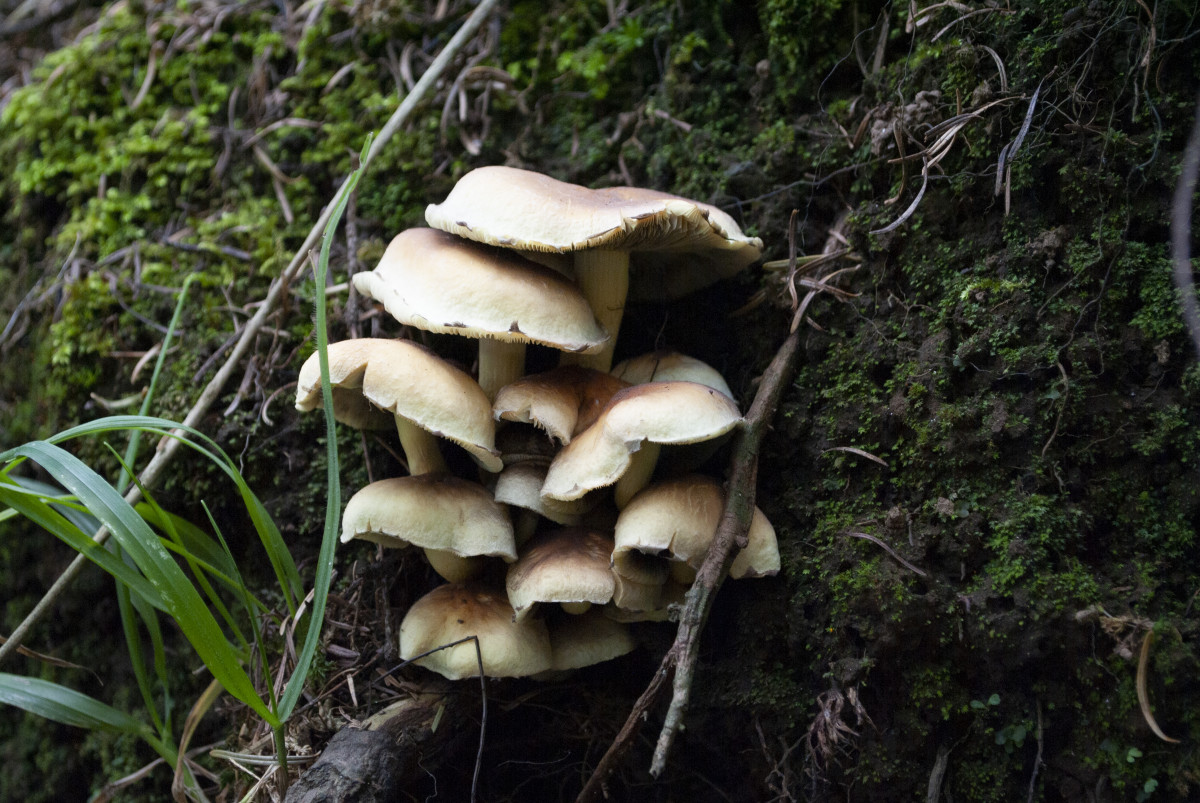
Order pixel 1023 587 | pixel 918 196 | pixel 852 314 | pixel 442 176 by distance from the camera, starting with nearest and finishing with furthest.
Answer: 1. pixel 1023 587
2. pixel 918 196
3. pixel 852 314
4. pixel 442 176

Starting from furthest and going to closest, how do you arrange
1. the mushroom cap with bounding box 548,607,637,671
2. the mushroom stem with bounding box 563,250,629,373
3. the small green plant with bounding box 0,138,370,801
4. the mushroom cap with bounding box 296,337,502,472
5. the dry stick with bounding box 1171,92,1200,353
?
the mushroom stem with bounding box 563,250,629,373, the mushroom cap with bounding box 548,607,637,671, the mushroom cap with bounding box 296,337,502,472, the small green plant with bounding box 0,138,370,801, the dry stick with bounding box 1171,92,1200,353

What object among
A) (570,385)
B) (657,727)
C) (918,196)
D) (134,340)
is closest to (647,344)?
(570,385)

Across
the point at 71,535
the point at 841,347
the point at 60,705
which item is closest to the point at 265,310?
the point at 71,535

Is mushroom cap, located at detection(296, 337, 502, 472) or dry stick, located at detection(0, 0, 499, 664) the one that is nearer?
mushroom cap, located at detection(296, 337, 502, 472)

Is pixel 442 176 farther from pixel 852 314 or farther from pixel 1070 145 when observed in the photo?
pixel 1070 145

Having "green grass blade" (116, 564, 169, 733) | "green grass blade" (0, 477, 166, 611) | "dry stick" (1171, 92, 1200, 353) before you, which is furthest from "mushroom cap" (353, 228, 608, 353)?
"dry stick" (1171, 92, 1200, 353)

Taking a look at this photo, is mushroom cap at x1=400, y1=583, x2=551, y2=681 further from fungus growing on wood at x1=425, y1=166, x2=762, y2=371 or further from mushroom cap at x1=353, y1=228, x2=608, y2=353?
fungus growing on wood at x1=425, y1=166, x2=762, y2=371

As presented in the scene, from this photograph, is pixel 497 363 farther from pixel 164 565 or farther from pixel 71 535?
pixel 71 535
